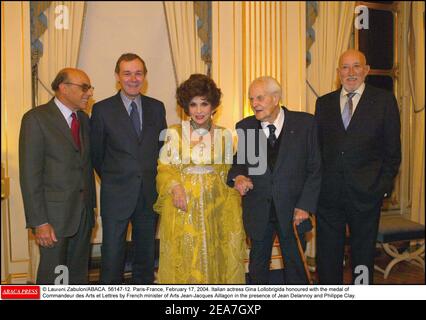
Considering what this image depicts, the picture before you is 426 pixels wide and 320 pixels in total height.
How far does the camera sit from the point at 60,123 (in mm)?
2182

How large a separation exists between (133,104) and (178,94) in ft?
0.87

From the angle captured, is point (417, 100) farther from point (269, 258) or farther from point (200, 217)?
point (200, 217)

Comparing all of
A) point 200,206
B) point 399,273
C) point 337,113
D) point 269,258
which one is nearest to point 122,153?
point 200,206

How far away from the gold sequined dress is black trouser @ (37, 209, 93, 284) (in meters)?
0.38

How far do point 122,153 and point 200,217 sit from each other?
515 mm

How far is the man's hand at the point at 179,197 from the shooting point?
84.0 inches

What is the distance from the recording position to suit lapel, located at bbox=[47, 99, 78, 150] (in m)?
2.18

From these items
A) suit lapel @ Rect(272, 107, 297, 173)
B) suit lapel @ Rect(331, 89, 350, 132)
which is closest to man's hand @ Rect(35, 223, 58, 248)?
suit lapel @ Rect(272, 107, 297, 173)

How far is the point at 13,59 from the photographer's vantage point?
3.18 m

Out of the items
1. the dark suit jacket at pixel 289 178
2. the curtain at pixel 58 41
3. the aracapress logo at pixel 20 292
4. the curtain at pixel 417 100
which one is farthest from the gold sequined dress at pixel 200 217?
the curtain at pixel 417 100

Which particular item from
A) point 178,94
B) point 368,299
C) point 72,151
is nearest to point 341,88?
point 178,94

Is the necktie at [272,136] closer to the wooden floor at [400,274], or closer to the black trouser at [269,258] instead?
the black trouser at [269,258]

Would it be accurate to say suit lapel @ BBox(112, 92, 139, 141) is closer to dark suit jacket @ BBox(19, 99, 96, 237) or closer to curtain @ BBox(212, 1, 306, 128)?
dark suit jacket @ BBox(19, 99, 96, 237)

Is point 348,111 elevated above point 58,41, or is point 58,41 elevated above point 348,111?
point 58,41
